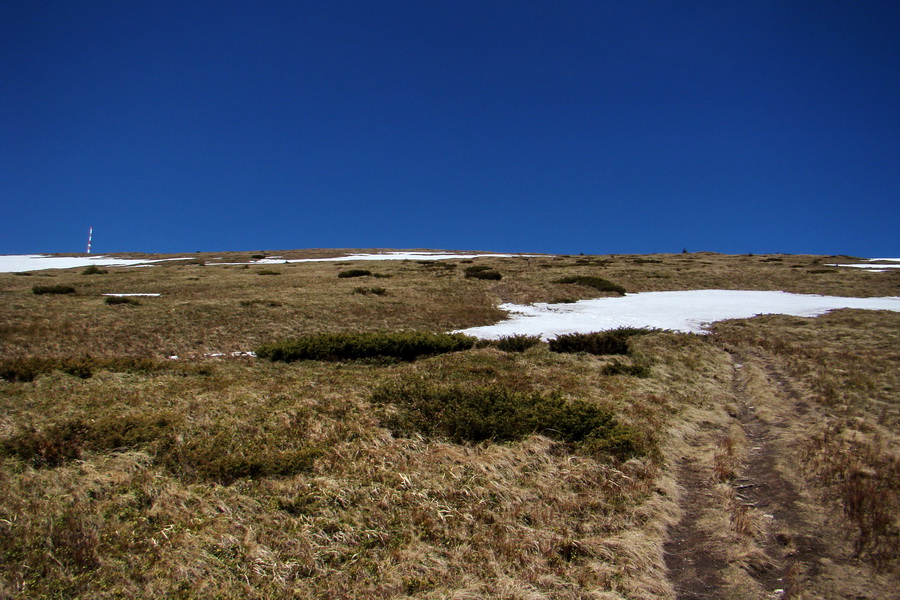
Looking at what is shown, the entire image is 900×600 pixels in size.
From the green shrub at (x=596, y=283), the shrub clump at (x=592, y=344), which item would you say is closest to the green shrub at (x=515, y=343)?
the shrub clump at (x=592, y=344)

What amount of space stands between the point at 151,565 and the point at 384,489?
2.80m

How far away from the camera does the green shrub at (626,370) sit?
1330cm

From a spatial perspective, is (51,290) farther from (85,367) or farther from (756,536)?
(756,536)

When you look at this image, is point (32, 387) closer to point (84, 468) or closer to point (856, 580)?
point (84, 468)

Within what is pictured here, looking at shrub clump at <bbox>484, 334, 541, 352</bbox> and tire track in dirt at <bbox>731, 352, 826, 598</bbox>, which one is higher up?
shrub clump at <bbox>484, 334, 541, 352</bbox>

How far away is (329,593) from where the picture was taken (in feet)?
15.1

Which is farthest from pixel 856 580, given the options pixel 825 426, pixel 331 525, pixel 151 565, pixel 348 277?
pixel 348 277

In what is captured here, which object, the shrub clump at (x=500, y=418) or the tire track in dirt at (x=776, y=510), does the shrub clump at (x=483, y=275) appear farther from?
the tire track in dirt at (x=776, y=510)

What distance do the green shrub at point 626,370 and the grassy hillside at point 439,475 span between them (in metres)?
0.08

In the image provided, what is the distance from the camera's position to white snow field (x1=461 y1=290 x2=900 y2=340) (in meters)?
21.1

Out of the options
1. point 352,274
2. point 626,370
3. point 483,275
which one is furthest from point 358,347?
point 352,274

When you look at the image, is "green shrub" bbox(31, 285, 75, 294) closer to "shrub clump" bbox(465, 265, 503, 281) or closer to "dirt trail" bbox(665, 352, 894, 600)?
"shrub clump" bbox(465, 265, 503, 281)

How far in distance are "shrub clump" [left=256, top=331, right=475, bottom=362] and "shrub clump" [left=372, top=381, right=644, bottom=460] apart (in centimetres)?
465

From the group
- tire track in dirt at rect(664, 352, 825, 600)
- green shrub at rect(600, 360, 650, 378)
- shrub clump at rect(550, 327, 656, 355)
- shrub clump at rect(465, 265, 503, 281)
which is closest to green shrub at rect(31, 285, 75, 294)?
shrub clump at rect(465, 265, 503, 281)
